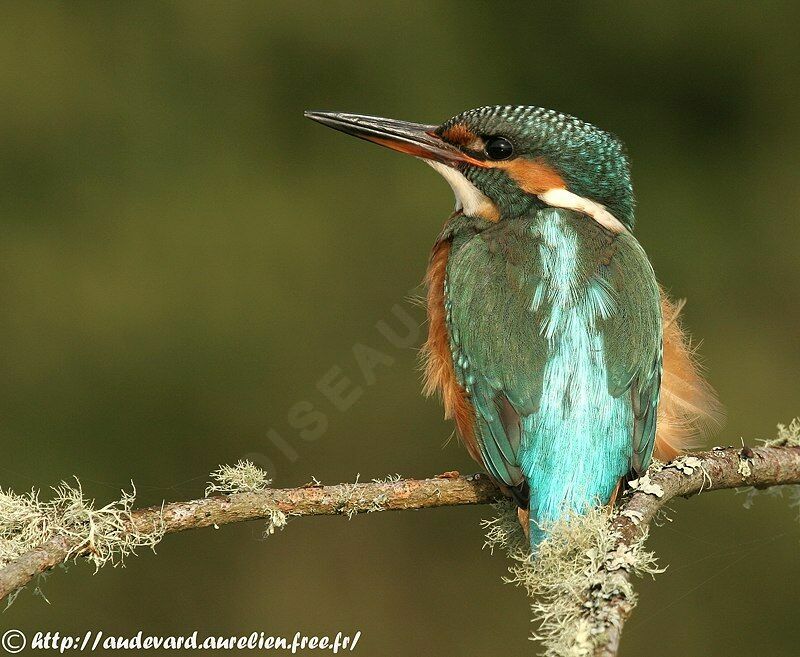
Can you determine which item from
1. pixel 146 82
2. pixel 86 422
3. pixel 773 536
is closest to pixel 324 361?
pixel 86 422

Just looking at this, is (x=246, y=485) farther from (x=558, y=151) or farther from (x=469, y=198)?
(x=558, y=151)

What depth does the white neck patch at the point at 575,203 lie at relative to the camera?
2836 mm

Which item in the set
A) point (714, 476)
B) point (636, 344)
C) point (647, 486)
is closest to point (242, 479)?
point (647, 486)

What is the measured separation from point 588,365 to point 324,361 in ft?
7.35

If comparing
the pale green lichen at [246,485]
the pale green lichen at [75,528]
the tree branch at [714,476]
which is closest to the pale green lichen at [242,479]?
the pale green lichen at [246,485]

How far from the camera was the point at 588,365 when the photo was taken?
7.92 feet

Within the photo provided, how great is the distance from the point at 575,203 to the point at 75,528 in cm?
151

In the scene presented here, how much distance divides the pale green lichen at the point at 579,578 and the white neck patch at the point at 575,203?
904 millimetres

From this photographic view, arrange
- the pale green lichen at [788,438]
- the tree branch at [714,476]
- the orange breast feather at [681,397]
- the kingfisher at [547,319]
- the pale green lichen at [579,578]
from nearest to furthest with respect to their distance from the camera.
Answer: the pale green lichen at [579,578] → the tree branch at [714,476] → the kingfisher at [547,319] → the pale green lichen at [788,438] → the orange breast feather at [681,397]

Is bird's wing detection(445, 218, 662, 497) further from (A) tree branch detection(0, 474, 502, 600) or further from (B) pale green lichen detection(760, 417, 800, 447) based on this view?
(B) pale green lichen detection(760, 417, 800, 447)

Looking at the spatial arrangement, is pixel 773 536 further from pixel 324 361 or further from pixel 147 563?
pixel 147 563

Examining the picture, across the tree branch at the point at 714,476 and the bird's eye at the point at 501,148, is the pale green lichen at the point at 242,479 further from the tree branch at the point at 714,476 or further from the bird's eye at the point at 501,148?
the bird's eye at the point at 501,148

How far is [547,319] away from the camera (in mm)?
2480

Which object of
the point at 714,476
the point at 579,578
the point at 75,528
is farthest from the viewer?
the point at 714,476
